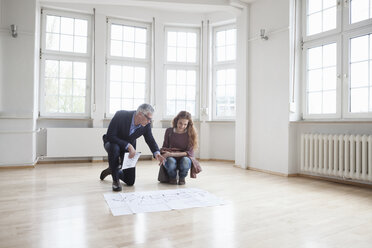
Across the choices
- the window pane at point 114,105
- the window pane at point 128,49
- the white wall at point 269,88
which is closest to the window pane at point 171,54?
the window pane at point 128,49

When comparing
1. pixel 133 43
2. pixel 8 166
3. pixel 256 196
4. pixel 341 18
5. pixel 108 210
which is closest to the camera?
pixel 108 210

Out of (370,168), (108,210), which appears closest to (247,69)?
(370,168)

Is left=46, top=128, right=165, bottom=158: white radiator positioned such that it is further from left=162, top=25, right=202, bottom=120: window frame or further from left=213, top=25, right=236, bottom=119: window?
left=213, top=25, right=236, bottom=119: window

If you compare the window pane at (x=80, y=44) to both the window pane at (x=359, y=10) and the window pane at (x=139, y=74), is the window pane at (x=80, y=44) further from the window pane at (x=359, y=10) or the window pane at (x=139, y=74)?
the window pane at (x=359, y=10)

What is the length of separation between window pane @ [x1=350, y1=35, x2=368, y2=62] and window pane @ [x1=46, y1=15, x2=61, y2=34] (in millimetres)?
4863

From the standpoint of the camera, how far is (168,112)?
622cm

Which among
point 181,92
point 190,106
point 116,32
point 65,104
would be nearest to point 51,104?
point 65,104

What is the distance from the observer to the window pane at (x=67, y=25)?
18.2ft

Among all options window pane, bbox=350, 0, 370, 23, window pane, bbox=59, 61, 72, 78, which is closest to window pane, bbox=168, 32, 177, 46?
window pane, bbox=59, 61, 72, 78

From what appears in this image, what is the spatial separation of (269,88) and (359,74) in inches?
50.7

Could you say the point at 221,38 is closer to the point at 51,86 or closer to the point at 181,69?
the point at 181,69

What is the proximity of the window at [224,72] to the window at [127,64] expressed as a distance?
4.64ft

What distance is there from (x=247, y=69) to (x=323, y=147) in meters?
1.87

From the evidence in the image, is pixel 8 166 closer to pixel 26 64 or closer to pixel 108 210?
pixel 26 64
